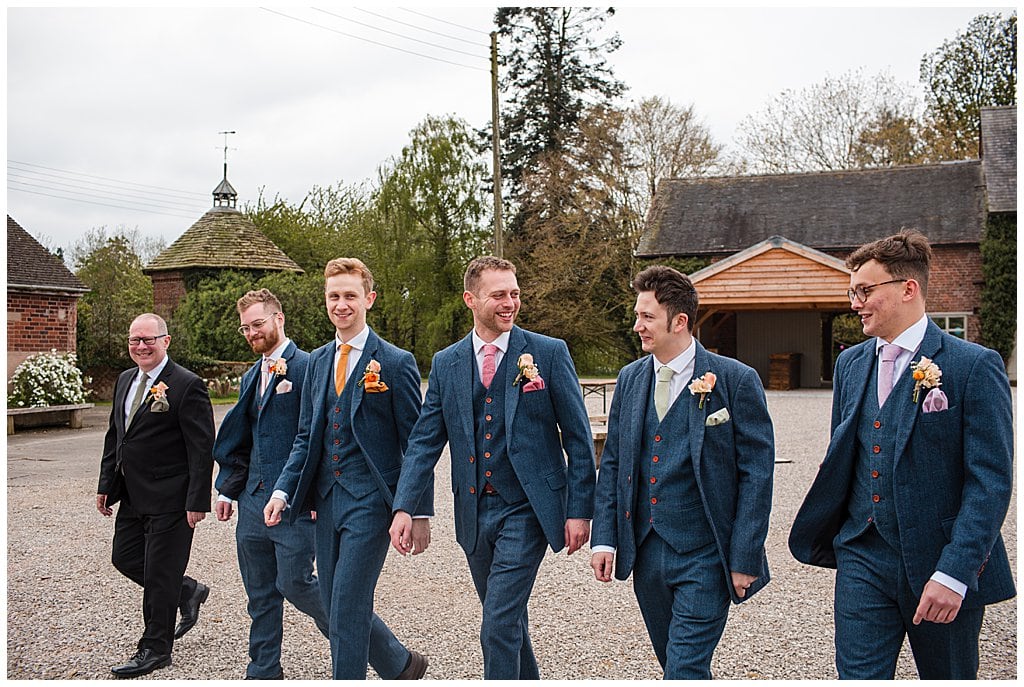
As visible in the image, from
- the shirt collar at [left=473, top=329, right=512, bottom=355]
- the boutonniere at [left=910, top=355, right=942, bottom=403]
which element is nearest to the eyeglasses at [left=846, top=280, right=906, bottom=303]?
the boutonniere at [left=910, top=355, right=942, bottom=403]

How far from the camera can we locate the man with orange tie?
4.46 m

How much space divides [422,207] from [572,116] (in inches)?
286

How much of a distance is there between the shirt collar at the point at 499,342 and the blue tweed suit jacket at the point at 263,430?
120 centimetres

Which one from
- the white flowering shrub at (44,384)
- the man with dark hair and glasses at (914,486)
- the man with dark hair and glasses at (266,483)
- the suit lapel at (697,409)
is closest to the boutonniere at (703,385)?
the suit lapel at (697,409)

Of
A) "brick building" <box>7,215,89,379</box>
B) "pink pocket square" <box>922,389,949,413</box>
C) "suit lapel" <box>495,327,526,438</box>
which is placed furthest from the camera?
"brick building" <box>7,215,89,379</box>

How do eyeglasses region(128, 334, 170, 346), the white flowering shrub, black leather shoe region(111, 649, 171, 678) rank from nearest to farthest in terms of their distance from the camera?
black leather shoe region(111, 649, 171, 678), eyeglasses region(128, 334, 170, 346), the white flowering shrub

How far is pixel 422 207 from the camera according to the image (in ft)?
120

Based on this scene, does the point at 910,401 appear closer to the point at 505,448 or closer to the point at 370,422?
the point at 505,448

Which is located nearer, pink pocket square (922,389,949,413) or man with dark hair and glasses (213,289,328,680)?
pink pocket square (922,389,949,413)

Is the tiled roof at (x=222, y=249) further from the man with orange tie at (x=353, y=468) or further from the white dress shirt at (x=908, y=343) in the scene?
the white dress shirt at (x=908, y=343)

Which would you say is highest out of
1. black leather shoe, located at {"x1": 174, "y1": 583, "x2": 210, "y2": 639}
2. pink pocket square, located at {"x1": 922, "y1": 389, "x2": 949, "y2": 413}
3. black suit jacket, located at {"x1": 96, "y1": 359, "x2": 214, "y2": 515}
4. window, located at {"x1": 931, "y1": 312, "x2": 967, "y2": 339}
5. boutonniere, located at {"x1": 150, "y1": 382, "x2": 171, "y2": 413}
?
window, located at {"x1": 931, "y1": 312, "x2": 967, "y2": 339}

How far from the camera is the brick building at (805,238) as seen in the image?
2695 cm

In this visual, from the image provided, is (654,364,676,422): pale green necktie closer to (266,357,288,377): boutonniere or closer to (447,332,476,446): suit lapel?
(447,332,476,446): suit lapel

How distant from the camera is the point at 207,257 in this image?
3556cm
